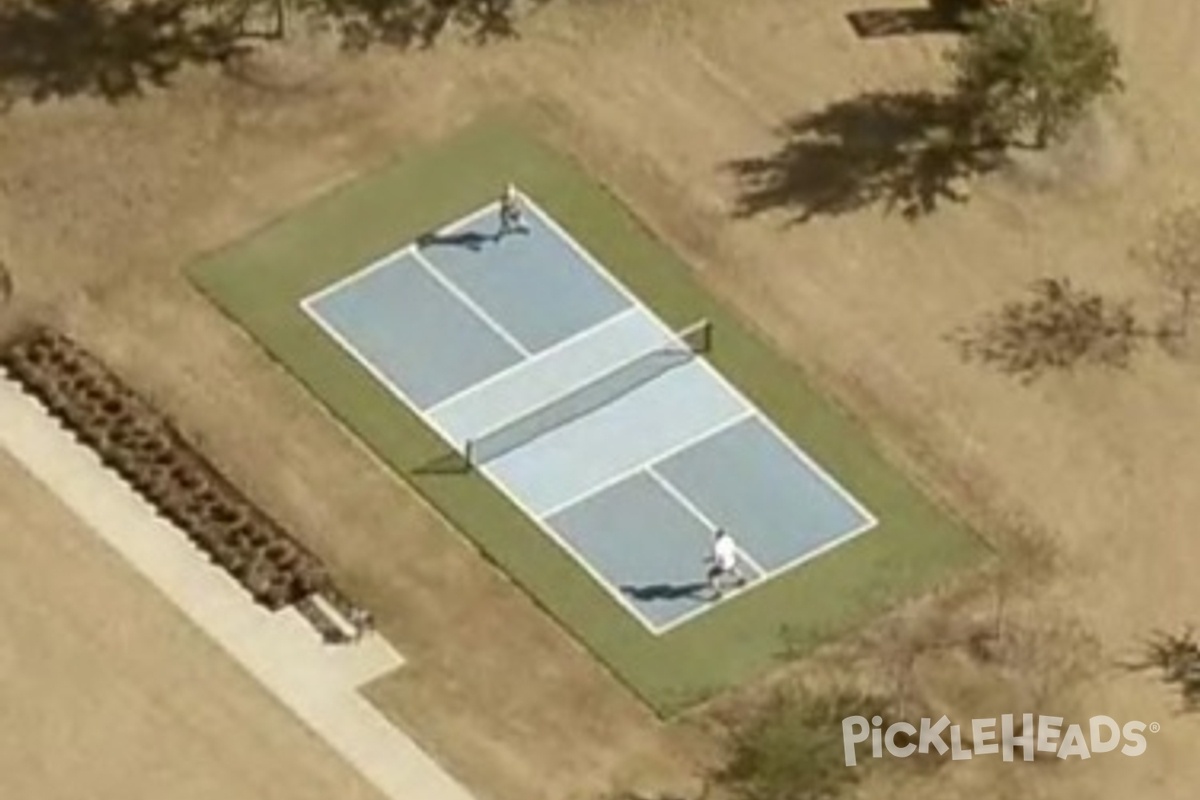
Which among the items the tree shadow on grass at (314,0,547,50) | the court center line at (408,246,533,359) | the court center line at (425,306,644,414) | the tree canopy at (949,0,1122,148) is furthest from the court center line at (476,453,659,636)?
the tree canopy at (949,0,1122,148)

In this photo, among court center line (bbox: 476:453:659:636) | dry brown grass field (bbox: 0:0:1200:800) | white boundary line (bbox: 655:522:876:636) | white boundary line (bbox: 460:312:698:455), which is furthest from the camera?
white boundary line (bbox: 460:312:698:455)

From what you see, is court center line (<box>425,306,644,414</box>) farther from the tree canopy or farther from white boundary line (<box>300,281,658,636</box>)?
the tree canopy

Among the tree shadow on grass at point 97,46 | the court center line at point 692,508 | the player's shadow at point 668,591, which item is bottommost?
the player's shadow at point 668,591

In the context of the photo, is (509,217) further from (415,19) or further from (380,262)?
(415,19)

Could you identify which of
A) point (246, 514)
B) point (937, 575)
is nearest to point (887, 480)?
point (937, 575)

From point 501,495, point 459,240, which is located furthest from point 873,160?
point 501,495

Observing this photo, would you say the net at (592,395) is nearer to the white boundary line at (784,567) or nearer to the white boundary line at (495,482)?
the white boundary line at (495,482)

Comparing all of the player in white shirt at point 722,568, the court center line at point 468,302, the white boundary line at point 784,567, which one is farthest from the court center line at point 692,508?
the court center line at point 468,302
